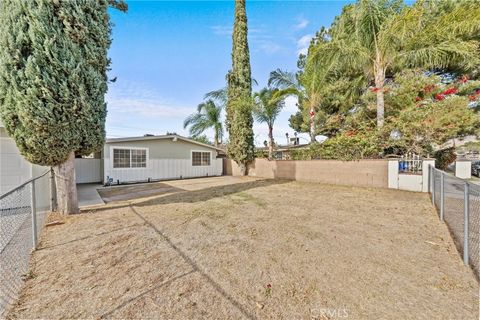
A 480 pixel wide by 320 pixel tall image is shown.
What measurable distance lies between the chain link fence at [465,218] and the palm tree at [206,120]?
Result: 1618cm

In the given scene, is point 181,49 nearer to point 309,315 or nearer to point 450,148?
point 309,315

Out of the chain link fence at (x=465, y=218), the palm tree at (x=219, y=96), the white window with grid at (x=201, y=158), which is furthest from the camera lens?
the palm tree at (x=219, y=96)

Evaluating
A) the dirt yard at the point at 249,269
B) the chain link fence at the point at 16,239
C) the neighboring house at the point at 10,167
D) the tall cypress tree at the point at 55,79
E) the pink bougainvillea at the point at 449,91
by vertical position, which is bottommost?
the dirt yard at the point at 249,269

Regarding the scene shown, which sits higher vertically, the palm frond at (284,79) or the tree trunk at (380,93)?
the palm frond at (284,79)

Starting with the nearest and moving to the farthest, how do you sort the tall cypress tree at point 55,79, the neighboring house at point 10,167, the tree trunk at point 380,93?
the tall cypress tree at point 55,79
the neighboring house at point 10,167
the tree trunk at point 380,93

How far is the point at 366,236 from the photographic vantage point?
374 cm

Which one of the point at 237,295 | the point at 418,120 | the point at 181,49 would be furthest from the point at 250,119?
the point at 237,295

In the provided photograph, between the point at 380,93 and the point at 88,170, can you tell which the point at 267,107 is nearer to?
the point at 380,93

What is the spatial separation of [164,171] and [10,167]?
24.6 ft

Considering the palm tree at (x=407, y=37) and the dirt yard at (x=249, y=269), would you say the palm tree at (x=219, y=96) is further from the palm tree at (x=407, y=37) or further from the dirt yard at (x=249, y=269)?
the dirt yard at (x=249, y=269)

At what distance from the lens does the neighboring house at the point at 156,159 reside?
1091 centimetres

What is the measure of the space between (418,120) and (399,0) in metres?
5.81

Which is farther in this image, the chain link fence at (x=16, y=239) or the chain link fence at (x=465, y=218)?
the chain link fence at (x=465, y=218)

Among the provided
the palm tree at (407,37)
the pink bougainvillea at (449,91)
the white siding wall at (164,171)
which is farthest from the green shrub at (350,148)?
the white siding wall at (164,171)
